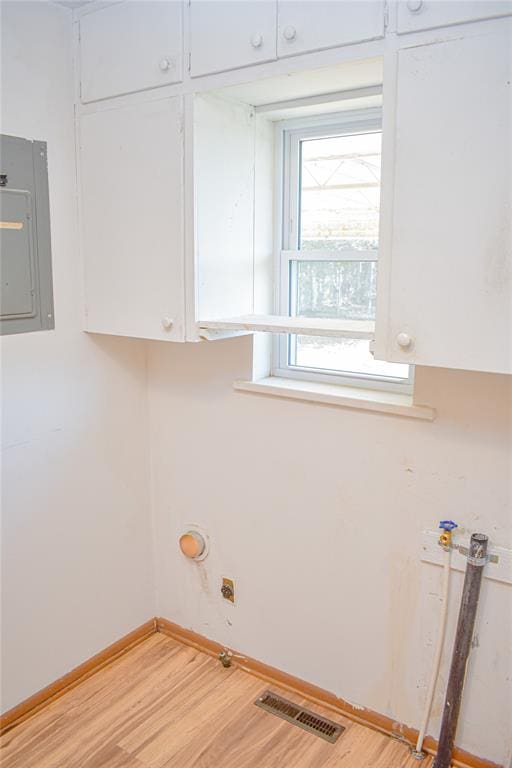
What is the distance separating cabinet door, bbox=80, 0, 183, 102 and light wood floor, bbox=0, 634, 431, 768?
2.04 metres

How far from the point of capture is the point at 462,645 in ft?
5.87

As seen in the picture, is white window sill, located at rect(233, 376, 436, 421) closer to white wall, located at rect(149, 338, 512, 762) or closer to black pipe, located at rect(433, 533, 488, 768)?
white wall, located at rect(149, 338, 512, 762)

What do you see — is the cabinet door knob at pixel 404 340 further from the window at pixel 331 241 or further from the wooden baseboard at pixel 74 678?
the wooden baseboard at pixel 74 678

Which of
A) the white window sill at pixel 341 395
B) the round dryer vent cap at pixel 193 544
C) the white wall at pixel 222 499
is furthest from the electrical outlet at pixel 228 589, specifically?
the white window sill at pixel 341 395

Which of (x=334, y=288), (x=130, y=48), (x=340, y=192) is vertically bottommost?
(x=334, y=288)

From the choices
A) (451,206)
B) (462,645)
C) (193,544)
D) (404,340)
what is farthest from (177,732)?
(451,206)

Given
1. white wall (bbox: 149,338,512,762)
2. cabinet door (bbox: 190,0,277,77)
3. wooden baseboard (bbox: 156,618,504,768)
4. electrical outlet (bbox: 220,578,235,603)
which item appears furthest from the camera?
electrical outlet (bbox: 220,578,235,603)

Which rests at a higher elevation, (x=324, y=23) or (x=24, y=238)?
(x=324, y=23)

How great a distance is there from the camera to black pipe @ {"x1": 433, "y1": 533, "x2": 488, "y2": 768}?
5.73ft

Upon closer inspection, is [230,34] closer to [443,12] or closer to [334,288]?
[443,12]

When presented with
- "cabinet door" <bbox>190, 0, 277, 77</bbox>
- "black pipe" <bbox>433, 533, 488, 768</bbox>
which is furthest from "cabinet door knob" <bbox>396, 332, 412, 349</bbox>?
"cabinet door" <bbox>190, 0, 277, 77</bbox>

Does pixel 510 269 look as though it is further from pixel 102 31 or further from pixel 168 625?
pixel 168 625

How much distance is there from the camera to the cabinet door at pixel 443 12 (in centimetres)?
133

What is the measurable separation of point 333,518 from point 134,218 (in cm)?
117
